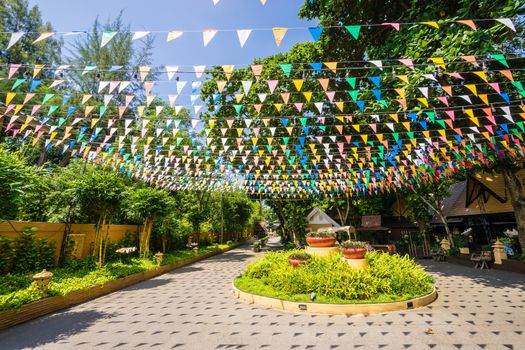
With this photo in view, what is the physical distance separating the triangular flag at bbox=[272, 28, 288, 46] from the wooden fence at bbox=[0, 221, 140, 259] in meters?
10.4

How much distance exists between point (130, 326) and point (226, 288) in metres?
4.67

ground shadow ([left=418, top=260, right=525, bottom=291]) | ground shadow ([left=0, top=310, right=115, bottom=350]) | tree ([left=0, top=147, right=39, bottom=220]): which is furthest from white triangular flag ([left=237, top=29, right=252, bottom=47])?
ground shadow ([left=418, top=260, right=525, bottom=291])

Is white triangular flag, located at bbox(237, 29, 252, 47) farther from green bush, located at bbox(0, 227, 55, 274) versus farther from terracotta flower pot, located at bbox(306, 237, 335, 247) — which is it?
green bush, located at bbox(0, 227, 55, 274)

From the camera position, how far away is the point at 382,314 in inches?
268

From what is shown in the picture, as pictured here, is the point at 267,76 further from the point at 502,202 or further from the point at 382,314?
the point at 502,202

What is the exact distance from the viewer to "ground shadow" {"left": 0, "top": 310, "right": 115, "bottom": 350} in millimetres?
5477

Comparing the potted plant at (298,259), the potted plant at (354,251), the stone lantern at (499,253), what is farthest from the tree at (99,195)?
the stone lantern at (499,253)

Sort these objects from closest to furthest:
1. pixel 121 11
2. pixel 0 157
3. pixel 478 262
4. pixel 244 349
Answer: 1. pixel 244 349
2. pixel 0 157
3. pixel 478 262
4. pixel 121 11

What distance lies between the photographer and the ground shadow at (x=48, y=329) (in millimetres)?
5477

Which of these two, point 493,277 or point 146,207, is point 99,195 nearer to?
point 146,207

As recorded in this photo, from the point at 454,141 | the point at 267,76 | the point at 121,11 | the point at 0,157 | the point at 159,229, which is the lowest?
the point at 159,229

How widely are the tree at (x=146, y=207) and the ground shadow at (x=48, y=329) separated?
307 inches

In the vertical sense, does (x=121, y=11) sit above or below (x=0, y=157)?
above

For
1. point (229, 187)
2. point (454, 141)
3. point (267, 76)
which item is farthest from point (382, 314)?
point (229, 187)
